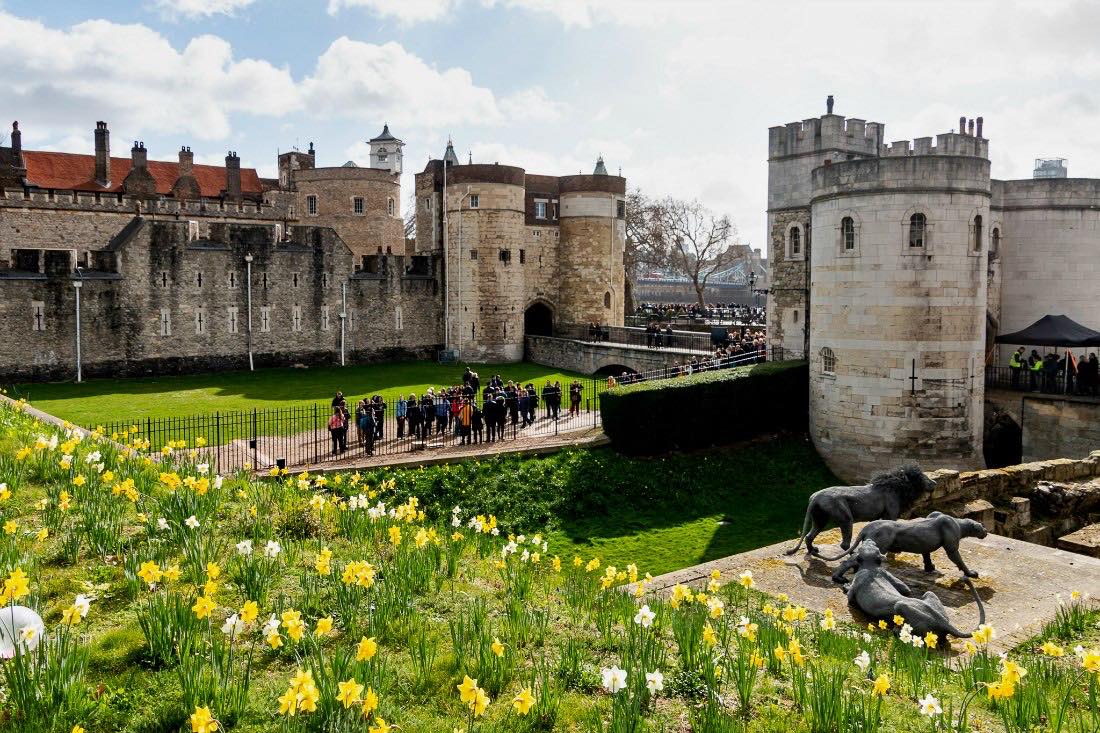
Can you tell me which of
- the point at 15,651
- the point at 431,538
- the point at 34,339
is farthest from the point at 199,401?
the point at 15,651

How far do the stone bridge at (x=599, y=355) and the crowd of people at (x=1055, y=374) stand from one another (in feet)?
33.3

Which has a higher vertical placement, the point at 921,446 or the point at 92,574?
the point at 92,574

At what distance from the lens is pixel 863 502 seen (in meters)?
11.7

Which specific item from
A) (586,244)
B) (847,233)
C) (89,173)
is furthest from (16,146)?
(847,233)

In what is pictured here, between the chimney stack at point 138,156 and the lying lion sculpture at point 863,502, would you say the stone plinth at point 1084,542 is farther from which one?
the chimney stack at point 138,156

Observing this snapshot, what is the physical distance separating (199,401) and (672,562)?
18075 millimetres

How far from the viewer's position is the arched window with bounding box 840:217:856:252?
70.9 feet

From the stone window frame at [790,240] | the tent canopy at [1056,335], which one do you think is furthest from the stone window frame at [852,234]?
the tent canopy at [1056,335]

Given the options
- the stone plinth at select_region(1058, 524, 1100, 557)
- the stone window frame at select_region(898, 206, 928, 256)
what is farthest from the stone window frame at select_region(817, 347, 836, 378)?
the stone plinth at select_region(1058, 524, 1100, 557)

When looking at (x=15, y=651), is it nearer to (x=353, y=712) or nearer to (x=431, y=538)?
(x=353, y=712)

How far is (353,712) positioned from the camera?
4.68m

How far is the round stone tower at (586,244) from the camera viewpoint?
42.6 metres

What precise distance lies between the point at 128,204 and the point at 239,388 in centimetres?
1825

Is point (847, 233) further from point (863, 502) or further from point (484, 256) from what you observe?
point (484, 256)
